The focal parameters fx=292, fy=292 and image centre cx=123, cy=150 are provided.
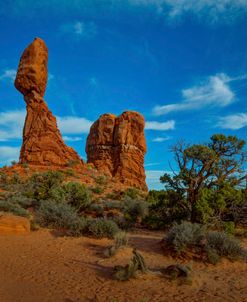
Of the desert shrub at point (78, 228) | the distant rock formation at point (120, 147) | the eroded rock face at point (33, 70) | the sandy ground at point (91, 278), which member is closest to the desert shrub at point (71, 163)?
the distant rock formation at point (120, 147)

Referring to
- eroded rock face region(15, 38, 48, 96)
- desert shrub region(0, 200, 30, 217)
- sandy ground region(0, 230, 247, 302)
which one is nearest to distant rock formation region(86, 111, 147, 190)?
eroded rock face region(15, 38, 48, 96)

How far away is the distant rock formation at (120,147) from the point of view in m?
45.1

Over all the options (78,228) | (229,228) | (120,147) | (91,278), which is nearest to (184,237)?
(91,278)

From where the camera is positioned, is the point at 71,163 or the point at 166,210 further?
the point at 71,163

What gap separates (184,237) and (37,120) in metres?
33.8

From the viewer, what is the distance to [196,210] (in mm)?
11523

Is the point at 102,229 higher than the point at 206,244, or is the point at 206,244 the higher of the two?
the point at 102,229

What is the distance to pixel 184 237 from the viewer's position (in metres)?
8.05

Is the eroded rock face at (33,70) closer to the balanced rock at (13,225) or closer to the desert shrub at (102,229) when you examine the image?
the balanced rock at (13,225)

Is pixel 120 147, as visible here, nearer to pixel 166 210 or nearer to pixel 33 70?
pixel 33 70

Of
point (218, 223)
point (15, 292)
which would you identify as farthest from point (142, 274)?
point (218, 223)

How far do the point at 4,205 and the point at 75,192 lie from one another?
3.86m

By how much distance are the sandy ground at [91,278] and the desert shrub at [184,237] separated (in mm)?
438

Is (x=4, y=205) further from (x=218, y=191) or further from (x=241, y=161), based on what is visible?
(x=241, y=161)
